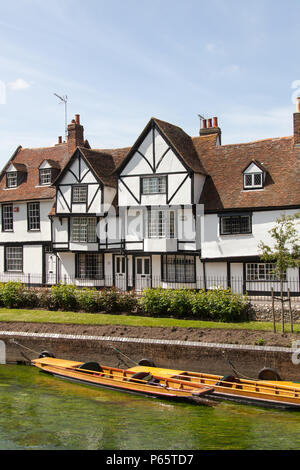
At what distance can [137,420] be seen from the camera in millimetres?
16406

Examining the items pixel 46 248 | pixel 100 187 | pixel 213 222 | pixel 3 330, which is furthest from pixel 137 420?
pixel 46 248

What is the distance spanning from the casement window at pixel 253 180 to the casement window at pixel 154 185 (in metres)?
4.80

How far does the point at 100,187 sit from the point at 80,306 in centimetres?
809

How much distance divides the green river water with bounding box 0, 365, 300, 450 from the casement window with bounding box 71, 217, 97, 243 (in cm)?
1455

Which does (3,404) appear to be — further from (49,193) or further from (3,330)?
(49,193)

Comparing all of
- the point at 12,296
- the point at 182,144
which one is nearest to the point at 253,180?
the point at 182,144

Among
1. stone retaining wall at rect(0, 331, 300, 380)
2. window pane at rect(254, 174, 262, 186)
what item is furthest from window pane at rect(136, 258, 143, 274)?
stone retaining wall at rect(0, 331, 300, 380)

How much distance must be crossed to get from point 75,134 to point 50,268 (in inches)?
381

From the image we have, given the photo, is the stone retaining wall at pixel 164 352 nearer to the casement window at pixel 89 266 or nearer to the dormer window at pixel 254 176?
the casement window at pixel 89 266

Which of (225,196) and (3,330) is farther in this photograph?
(225,196)

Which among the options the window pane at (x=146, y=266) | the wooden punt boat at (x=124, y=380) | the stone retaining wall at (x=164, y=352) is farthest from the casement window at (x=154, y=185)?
the wooden punt boat at (x=124, y=380)

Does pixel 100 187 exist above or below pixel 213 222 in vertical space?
above
